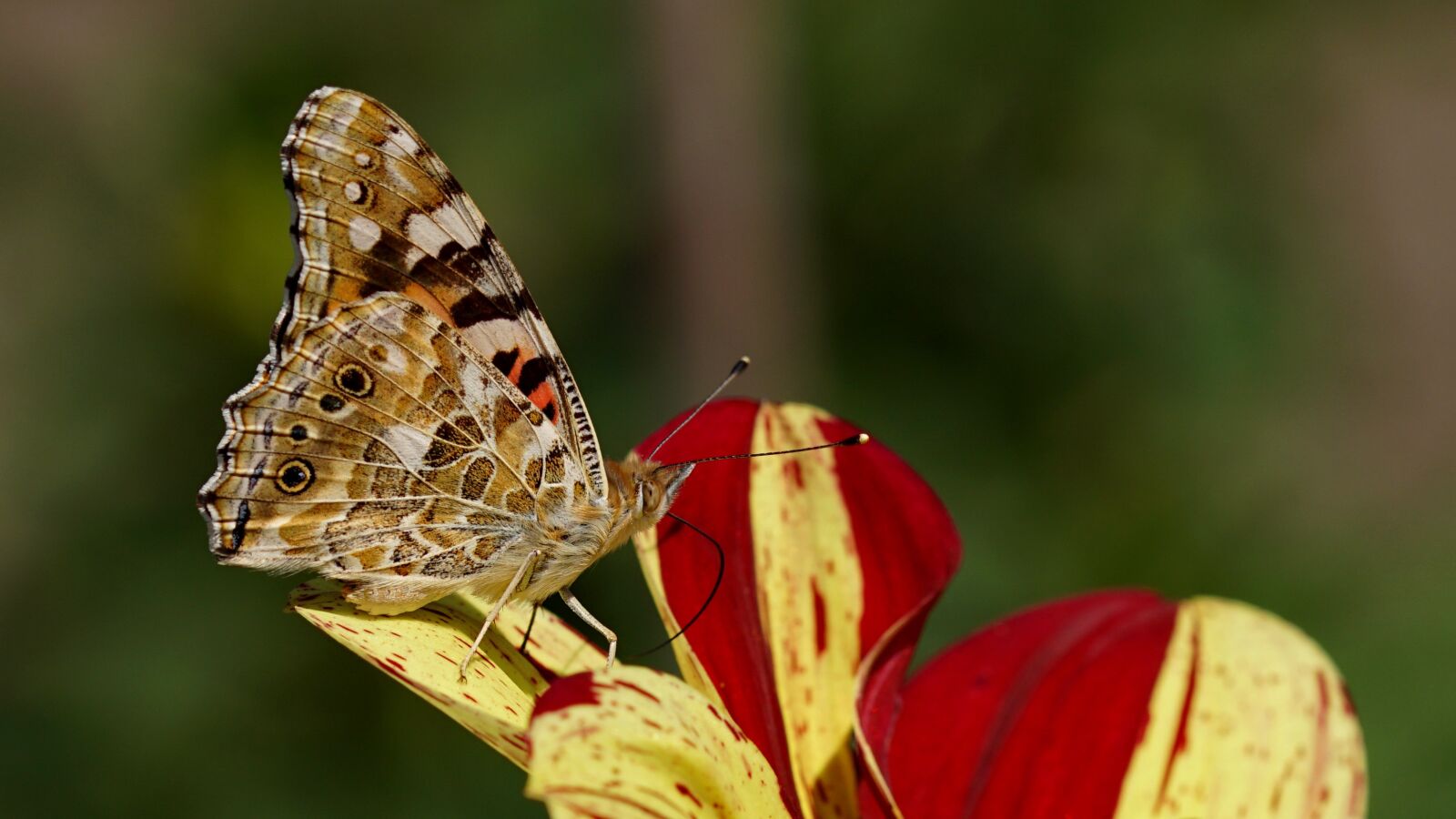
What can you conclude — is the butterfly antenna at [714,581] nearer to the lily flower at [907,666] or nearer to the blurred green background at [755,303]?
the lily flower at [907,666]

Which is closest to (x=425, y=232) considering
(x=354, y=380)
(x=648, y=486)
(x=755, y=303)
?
(x=354, y=380)

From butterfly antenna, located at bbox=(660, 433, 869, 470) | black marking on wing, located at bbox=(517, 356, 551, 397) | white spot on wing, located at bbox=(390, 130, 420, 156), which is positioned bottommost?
butterfly antenna, located at bbox=(660, 433, 869, 470)

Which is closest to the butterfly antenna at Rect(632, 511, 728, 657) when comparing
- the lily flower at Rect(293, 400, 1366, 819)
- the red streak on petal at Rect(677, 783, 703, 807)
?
the lily flower at Rect(293, 400, 1366, 819)

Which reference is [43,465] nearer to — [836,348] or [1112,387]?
[836,348]

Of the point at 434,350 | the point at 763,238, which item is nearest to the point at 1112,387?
the point at 763,238

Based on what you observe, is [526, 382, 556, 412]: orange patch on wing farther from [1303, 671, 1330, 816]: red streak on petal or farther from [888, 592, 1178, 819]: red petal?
[1303, 671, 1330, 816]: red streak on petal

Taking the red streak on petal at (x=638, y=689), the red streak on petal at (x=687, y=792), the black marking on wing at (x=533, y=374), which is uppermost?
the black marking on wing at (x=533, y=374)

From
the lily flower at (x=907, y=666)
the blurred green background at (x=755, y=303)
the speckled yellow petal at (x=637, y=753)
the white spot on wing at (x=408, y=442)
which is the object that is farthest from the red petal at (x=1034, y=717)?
the blurred green background at (x=755, y=303)

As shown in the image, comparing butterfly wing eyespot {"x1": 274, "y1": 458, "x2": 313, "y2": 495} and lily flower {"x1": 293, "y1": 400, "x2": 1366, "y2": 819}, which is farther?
butterfly wing eyespot {"x1": 274, "y1": 458, "x2": 313, "y2": 495}
